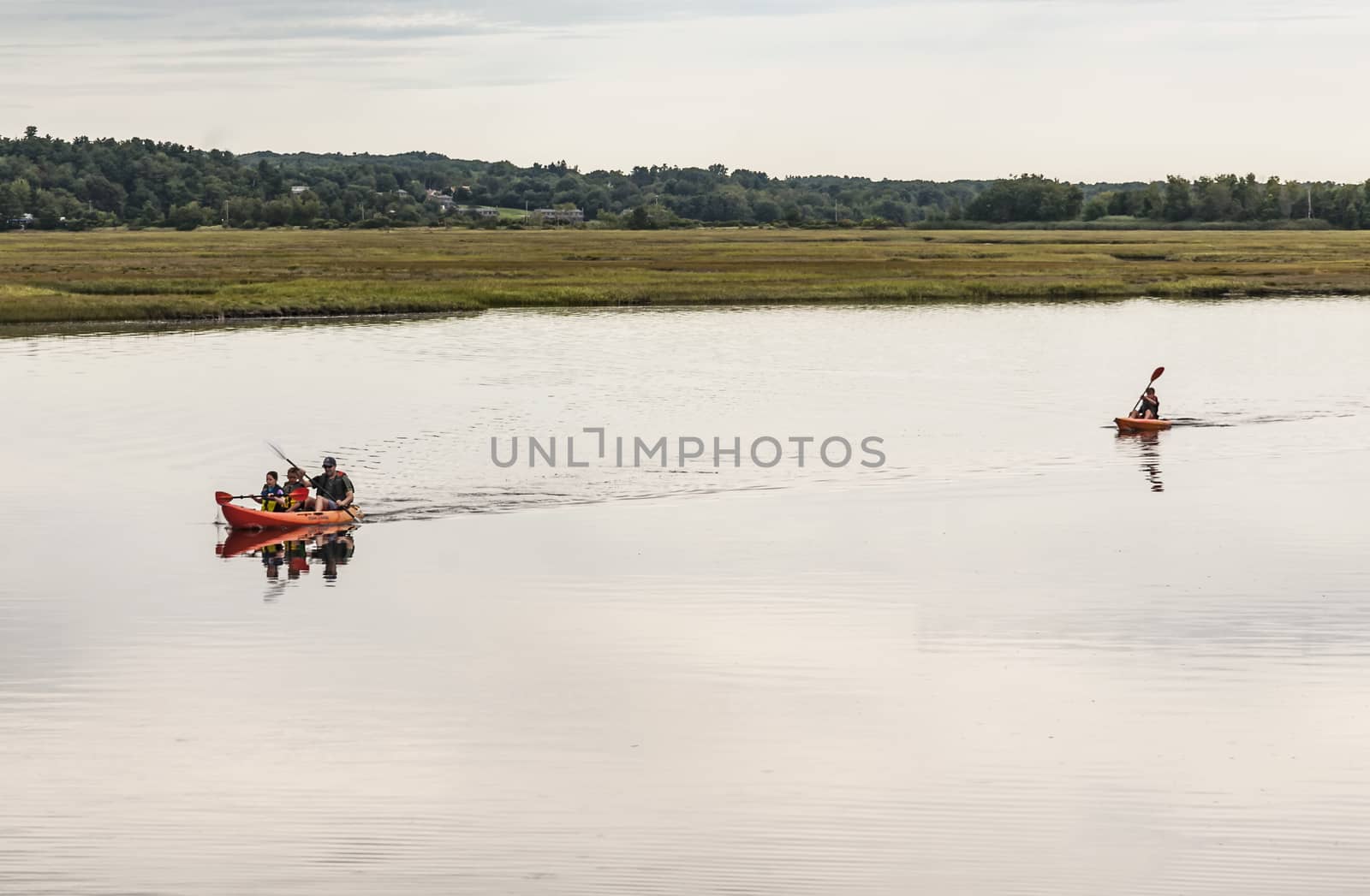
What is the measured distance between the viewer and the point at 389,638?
2319 centimetres

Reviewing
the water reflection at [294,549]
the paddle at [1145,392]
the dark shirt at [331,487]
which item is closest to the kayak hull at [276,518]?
the water reflection at [294,549]

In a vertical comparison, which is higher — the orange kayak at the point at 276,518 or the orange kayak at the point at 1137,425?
the orange kayak at the point at 1137,425

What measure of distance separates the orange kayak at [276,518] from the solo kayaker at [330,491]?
0.13 meters

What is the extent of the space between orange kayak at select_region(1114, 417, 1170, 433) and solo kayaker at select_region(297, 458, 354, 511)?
21908 mm

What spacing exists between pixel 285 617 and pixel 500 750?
7568 millimetres

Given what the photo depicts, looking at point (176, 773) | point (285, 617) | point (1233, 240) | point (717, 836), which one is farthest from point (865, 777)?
point (1233, 240)

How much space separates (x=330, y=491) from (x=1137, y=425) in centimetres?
2248

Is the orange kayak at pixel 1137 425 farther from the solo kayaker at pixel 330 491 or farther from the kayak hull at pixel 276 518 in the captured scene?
the kayak hull at pixel 276 518

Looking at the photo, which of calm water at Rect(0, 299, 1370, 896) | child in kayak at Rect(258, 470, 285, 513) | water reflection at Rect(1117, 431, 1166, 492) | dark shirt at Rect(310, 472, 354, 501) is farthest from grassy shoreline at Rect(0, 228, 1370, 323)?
dark shirt at Rect(310, 472, 354, 501)

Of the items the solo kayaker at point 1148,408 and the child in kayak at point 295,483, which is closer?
the child in kayak at point 295,483

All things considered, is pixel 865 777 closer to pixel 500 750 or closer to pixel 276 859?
pixel 500 750

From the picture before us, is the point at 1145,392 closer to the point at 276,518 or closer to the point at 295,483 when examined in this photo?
the point at 295,483

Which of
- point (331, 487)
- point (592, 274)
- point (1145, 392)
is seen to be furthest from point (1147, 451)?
point (592, 274)

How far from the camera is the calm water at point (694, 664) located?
15273 mm
